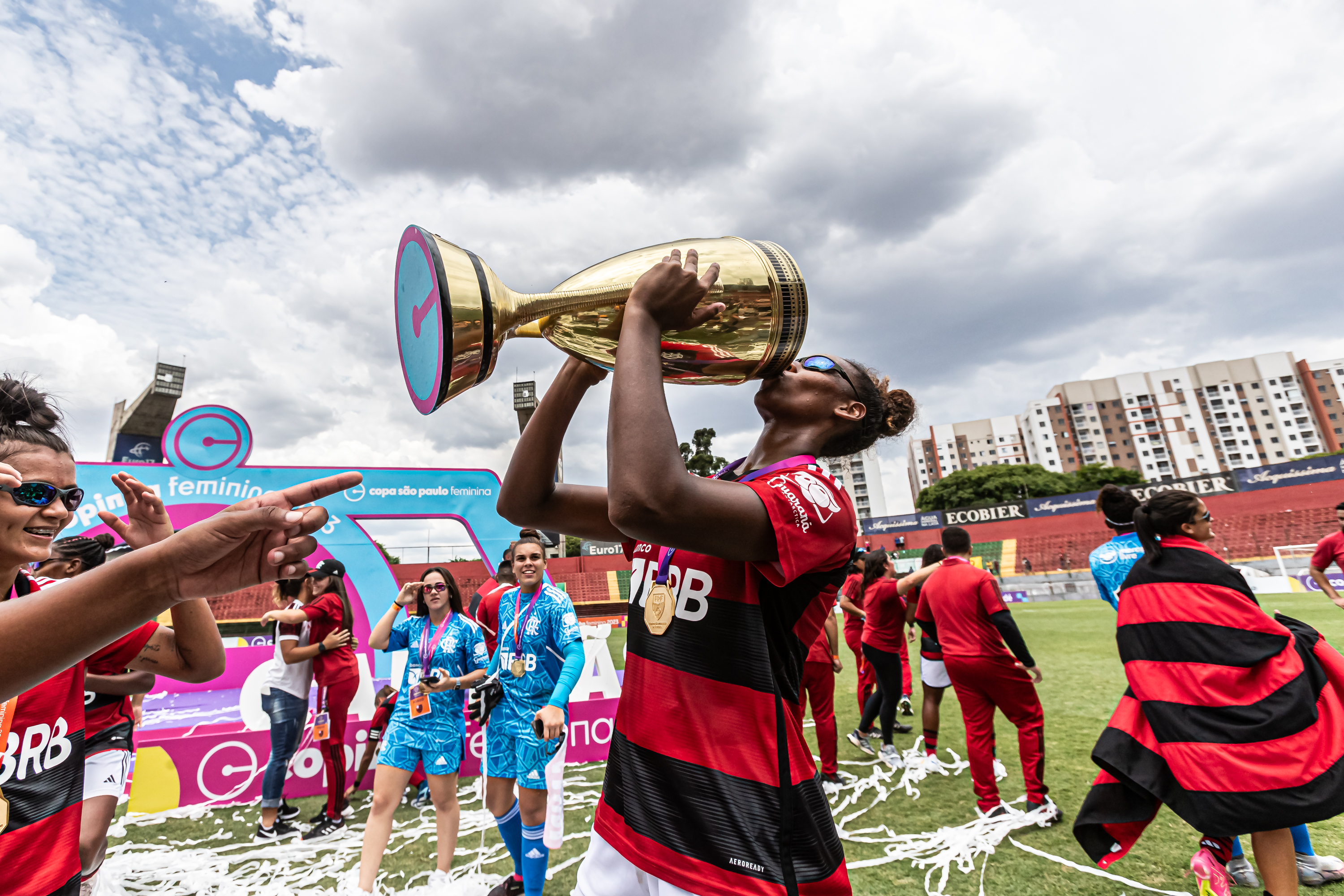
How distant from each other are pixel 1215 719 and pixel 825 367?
2.89m

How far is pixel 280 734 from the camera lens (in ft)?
18.1

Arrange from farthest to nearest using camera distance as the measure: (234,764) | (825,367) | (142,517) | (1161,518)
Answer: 1. (234,764)
2. (1161,518)
3. (825,367)
4. (142,517)

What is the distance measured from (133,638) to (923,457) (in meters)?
117

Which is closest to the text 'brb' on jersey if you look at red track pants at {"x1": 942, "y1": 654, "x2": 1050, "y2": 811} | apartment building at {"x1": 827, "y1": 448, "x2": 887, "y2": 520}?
red track pants at {"x1": 942, "y1": 654, "x2": 1050, "y2": 811}

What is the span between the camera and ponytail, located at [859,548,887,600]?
706 cm

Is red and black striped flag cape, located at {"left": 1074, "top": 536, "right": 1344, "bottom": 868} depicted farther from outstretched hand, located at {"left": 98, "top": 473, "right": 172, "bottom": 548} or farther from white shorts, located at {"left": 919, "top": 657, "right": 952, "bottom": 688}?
outstretched hand, located at {"left": 98, "top": 473, "right": 172, "bottom": 548}

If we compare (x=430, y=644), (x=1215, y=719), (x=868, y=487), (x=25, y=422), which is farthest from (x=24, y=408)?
(x=868, y=487)

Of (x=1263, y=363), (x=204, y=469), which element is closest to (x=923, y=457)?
(x=1263, y=363)

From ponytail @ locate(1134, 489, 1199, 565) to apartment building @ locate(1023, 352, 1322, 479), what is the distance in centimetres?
9950

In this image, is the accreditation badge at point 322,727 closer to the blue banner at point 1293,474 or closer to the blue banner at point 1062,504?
the blue banner at point 1062,504

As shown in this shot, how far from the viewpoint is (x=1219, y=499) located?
36.3 meters

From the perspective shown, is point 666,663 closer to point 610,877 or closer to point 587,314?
point 610,877

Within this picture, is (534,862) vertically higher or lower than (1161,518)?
lower

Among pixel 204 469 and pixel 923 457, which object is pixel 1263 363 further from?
pixel 204 469
